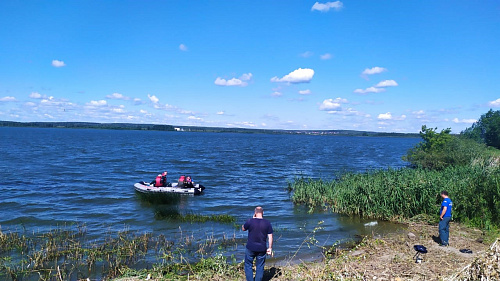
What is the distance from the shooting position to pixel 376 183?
53.5ft

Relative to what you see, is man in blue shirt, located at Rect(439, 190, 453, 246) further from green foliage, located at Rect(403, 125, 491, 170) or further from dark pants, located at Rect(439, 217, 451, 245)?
green foliage, located at Rect(403, 125, 491, 170)

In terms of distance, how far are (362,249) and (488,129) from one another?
210ft

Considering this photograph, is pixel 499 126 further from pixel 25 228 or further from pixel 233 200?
pixel 25 228

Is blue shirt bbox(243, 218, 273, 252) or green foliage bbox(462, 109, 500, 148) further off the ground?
green foliage bbox(462, 109, 500, 148)

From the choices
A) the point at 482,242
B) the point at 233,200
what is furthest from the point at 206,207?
the point at 482,242

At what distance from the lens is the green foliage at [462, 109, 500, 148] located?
56.0 meters

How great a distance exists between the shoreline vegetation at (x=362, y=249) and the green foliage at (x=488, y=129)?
4663 cm

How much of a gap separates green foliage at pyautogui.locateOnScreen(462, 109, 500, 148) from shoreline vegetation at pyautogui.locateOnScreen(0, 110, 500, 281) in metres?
46.6

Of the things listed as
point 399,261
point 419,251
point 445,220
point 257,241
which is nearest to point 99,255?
point 257,241

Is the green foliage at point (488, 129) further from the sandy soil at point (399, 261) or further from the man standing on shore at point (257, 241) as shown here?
the man standing on shore at point (257, 241)

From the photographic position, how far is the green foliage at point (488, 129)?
5604 centimetres

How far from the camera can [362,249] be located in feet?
33.2

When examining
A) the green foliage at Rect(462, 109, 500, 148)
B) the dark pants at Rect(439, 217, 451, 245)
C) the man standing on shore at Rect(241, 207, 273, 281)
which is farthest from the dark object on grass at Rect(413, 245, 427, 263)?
the green foliage at Rect(462, 109, 500, 148)

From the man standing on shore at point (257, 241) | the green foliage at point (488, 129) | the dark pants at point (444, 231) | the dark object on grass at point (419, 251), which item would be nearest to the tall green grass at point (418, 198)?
the dark pants at point (444, 231)
